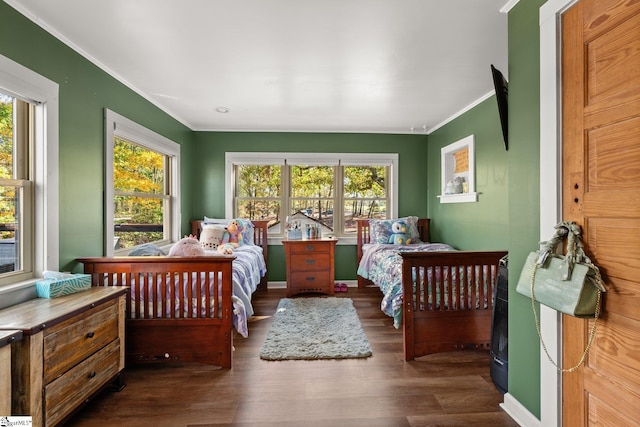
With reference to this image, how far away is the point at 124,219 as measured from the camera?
3055 mm

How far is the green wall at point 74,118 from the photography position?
186 centimetres

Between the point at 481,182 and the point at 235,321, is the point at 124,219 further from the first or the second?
the point at 481,182

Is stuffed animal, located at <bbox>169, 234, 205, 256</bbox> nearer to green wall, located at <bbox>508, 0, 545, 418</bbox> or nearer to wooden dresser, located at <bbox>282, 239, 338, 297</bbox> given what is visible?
wooden dresser, located at <bbox>282, 239, 338, 297</bbox>

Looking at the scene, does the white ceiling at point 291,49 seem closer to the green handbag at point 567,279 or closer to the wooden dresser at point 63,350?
the green handbag at point 567,279

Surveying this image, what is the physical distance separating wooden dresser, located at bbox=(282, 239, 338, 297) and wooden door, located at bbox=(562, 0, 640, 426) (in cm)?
295

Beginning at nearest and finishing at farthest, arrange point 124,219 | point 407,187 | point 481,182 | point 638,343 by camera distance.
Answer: point 638,343 → point 124,219 → point 481,182 → point 407,187

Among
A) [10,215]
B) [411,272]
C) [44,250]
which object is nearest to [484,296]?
[411,272]

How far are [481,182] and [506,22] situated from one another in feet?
6.01

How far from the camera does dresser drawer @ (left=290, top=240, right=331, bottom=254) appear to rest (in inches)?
164

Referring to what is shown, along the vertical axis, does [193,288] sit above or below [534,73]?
below

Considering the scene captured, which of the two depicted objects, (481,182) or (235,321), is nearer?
(235,321)

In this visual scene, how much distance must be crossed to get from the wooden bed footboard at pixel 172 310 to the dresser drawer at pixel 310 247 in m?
1.89

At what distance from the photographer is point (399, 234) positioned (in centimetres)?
432

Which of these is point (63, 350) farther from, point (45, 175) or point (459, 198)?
point (459, 198)
